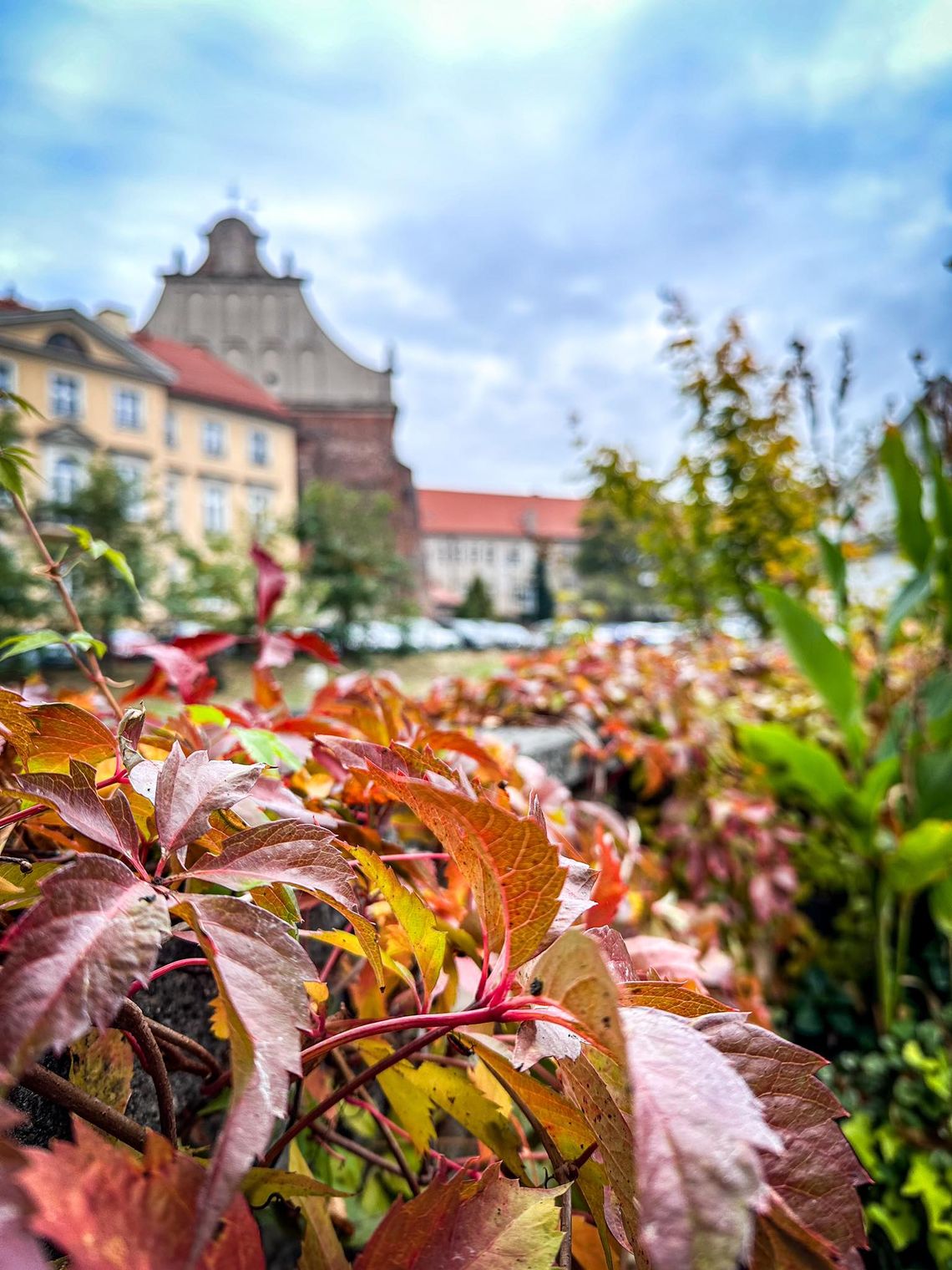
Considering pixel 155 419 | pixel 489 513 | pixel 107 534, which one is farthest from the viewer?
pixel 489 513

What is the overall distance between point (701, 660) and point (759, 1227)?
3.10 metres

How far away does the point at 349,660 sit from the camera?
17.4m

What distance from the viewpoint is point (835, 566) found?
2.12 m

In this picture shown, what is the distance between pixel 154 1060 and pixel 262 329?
35.1m

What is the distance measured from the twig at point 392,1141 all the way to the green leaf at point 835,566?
1992 mm

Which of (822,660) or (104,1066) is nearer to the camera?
(104,1066)

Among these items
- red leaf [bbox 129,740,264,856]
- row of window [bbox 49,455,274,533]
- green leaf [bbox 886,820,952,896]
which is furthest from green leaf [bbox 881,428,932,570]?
row of window [bbox 49,455,274,533]

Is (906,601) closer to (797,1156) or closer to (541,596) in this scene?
(797,1156)

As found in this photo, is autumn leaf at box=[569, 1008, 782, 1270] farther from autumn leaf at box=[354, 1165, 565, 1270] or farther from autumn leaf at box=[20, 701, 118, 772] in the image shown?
autumn leaf at box=[20, 701, 118, 772]

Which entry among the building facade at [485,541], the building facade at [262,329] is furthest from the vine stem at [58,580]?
the building facade at [485,541]

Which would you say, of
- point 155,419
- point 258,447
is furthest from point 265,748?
point 258,447

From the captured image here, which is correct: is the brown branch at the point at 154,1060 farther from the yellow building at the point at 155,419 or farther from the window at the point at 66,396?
the window at the point at 66,396

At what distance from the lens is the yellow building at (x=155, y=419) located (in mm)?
21188

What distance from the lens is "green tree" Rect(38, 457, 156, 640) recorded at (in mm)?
13422
